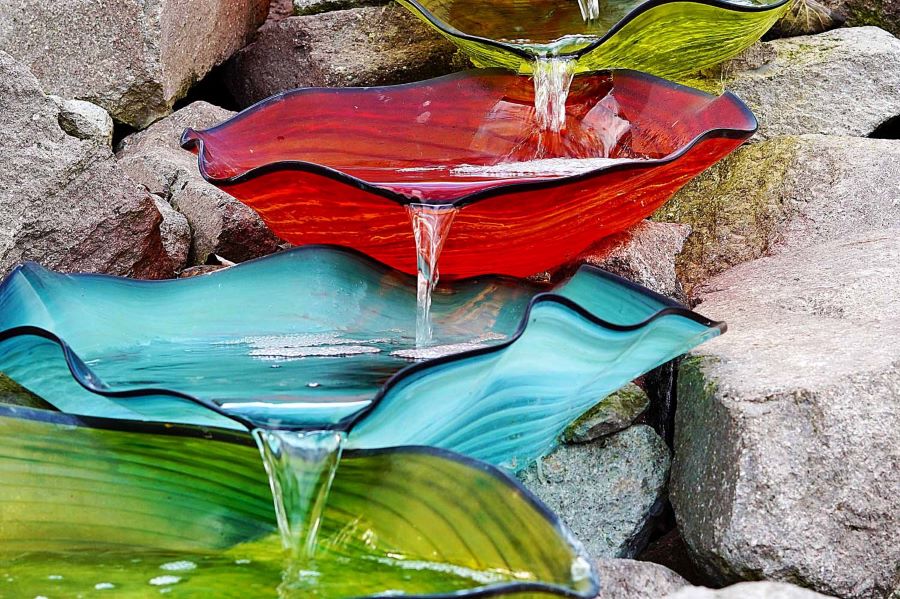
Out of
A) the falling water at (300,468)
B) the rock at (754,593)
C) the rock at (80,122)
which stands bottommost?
the rock at (754,593)

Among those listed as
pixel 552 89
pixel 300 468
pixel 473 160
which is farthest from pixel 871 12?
pixel 300 468

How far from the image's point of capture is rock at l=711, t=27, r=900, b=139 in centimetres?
312

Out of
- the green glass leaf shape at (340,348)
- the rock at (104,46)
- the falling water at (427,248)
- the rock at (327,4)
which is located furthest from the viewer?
the rock at (327,4)

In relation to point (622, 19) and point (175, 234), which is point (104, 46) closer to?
point (175, 234)

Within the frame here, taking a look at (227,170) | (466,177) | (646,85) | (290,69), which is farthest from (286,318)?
(290,69)

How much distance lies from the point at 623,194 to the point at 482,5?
1178 mm

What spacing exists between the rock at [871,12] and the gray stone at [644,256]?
1.55 meters

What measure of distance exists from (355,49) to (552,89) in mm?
799

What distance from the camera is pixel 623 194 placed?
2.26 m

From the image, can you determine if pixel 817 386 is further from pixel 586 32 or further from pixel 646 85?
pixel 586 32

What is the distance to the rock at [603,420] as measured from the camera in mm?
2053

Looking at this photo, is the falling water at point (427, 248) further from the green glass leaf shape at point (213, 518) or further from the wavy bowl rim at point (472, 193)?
the green glass leaf shape at point (213, 518)

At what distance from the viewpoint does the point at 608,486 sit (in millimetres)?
2018

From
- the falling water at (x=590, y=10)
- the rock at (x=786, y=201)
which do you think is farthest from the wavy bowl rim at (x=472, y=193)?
the falling water at (x=590, y=10)
